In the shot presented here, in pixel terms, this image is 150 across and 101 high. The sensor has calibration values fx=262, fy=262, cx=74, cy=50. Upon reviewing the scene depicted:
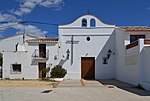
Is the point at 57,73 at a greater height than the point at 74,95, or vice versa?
the point at 57,73

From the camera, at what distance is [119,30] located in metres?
27.0

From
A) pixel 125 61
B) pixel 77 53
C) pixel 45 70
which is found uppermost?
pixel 77 53

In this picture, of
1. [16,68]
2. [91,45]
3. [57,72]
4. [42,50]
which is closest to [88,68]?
[91,45]

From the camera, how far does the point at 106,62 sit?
29453 mm

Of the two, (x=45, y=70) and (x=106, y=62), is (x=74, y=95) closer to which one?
(x=45, y=70)

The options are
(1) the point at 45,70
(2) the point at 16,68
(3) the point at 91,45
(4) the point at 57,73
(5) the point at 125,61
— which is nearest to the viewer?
(5) the point at 125,61

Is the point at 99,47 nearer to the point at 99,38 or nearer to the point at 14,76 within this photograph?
the point at 99,38

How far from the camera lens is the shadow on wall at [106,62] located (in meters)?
29.4

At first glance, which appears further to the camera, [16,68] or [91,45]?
[16,68]

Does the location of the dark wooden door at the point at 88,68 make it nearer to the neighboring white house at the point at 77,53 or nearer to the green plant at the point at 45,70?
the neighboring white house at the point at 77,53

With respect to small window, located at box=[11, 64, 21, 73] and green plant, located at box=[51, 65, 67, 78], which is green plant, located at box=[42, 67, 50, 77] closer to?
green plant, located at box=[51, 65, 67, 78]

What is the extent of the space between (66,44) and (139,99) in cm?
1765

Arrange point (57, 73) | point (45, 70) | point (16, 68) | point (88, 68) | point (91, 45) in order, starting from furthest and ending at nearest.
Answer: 1. point (16, 68)
2. point (88, 68)
3. point (91, 45)
4. point (45, 70)
5. point (57, 73)

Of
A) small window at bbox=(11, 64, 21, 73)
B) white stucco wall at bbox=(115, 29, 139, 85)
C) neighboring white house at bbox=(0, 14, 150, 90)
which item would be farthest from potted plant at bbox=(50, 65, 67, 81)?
white stucco wall at bbox=(115, 29, 139, 85)
